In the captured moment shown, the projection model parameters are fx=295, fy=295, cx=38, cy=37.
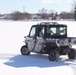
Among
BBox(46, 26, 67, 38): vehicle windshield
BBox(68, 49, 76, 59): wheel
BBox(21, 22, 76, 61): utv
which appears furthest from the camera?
Answer: BBox(68, 49, 76, 59): wheel

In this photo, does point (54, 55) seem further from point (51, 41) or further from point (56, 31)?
point (56, 31)

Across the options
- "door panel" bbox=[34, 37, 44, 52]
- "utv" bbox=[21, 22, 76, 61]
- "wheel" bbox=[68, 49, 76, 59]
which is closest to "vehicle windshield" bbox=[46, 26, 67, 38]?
"utv" bbox=[21, 22, 76, 61]

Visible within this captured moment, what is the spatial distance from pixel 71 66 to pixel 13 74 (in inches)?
105

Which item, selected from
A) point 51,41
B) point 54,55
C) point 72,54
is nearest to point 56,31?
point 51,41

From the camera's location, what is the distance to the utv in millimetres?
12273

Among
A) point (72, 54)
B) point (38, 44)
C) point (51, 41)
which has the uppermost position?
point (51, 41)

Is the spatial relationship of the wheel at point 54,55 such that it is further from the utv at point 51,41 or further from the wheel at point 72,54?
the wheel at point 72,54

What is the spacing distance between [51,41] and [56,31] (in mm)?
892

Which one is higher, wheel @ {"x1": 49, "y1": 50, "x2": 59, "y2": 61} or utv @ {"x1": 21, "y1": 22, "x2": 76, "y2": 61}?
utv @ {"x1": 21, "y1": 22, "x2": 76, "y2": 61}

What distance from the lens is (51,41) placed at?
490 inches

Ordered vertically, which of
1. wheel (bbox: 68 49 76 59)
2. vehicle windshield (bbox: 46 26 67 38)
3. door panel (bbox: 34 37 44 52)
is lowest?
wheel (bbox: 68 49 76 59)

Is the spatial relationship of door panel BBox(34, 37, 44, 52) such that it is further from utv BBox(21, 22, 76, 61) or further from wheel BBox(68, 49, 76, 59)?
wheel BBox(68, 49, 76, 59)

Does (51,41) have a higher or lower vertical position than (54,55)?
higher

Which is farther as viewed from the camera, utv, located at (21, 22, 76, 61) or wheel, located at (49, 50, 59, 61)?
utv, located at (21, 22, 76, 61)
